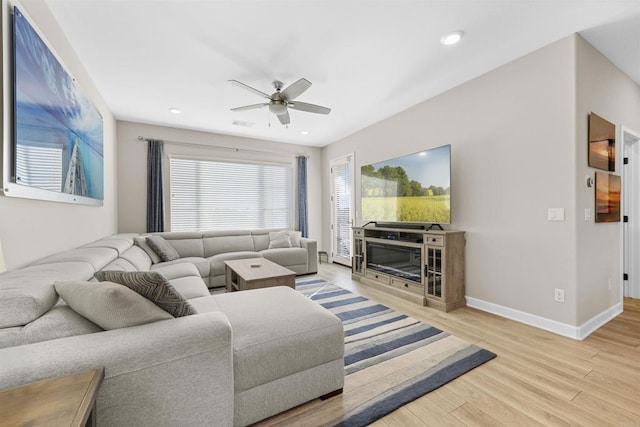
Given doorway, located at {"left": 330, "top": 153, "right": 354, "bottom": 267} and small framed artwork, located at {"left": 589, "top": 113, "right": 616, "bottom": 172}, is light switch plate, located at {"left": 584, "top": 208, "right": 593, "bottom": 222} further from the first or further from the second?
doorway, located at {"left": 330, "top": 153, "right": 354, "bottom": 267}

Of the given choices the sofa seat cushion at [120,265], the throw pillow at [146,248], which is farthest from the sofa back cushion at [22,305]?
the throw pillow at [146,248]

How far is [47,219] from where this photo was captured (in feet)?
6.01

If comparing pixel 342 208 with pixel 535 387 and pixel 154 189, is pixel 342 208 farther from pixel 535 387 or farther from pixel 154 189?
pixel 535 387

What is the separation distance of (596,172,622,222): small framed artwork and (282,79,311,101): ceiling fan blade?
2.89 metres

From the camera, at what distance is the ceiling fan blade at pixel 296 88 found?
8.34ft

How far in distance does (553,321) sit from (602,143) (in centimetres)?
Answer: 177

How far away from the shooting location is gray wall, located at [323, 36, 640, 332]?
2371 mm

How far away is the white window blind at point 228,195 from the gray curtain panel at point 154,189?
0.24m

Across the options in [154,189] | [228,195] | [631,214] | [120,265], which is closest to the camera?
[120,265]

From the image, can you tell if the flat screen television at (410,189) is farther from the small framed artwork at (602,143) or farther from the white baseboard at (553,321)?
the small framed artwork at (602,143)

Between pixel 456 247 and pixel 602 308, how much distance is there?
140 cm

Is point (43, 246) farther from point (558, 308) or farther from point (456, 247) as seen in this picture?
point (558, 308)

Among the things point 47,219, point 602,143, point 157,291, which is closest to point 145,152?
point 47,219

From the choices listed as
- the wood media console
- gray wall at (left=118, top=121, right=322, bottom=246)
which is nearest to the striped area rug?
the wood media console
